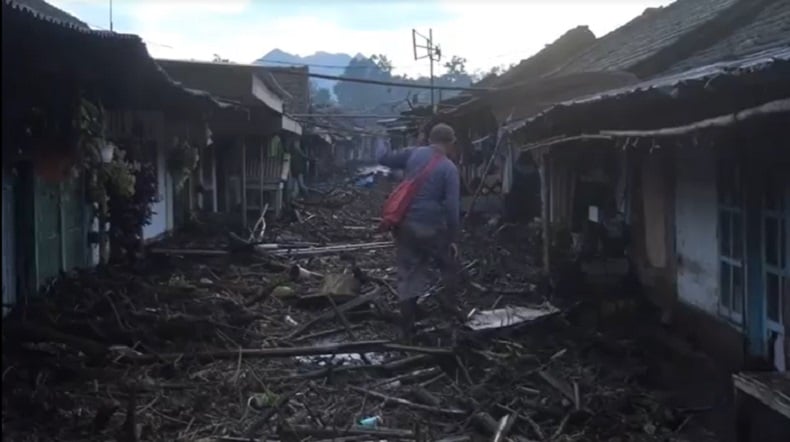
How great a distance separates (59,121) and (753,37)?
7.83 meters

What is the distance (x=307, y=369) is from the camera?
7539 millimetres

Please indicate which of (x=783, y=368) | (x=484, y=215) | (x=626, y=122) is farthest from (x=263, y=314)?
(x=484, y=215)

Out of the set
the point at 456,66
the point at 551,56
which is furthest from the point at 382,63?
the point at 551,56

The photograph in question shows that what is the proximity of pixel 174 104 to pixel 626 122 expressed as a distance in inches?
250

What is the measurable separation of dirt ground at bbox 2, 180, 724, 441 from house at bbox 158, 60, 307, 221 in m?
6.09

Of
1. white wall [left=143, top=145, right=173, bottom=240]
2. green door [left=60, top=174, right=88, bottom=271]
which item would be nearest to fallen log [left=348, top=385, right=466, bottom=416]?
green door [left=60, top=174, right=88, bottom=271]

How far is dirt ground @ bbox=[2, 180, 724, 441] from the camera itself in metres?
5.93

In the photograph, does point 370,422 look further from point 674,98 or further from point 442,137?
point 442,137

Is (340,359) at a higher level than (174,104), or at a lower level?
lower

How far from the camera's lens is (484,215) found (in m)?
20.1

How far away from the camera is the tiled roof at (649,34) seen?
42.2ft

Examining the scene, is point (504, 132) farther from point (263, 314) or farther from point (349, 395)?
point (349, 395)

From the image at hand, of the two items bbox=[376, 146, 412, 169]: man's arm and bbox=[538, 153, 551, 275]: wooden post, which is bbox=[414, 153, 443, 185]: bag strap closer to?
bbox=[376, 146, 412, 169]: man's arm

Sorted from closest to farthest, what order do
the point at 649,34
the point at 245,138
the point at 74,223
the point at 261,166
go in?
the point at 74,223 < the point at 649,34 < the point at 245,138 < the point at 261,166
